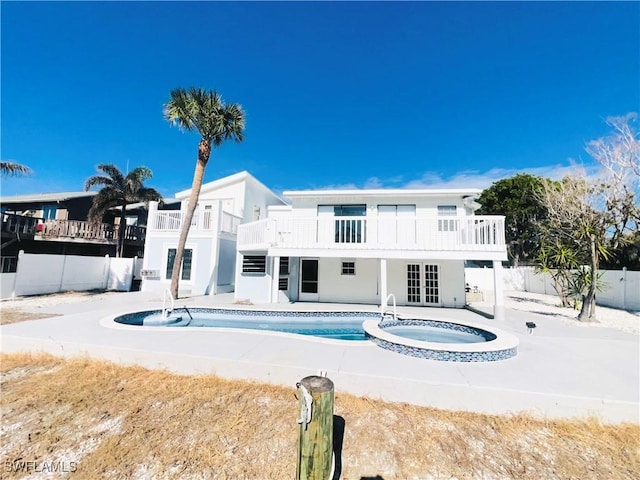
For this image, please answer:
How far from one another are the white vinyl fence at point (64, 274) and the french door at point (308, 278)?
11254 mm

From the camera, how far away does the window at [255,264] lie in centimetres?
1280

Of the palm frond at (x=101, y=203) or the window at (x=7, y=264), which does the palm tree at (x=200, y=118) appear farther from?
the window at (x=7, y=264)

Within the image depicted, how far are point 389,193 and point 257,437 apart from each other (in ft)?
35.6

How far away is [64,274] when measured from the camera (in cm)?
1471

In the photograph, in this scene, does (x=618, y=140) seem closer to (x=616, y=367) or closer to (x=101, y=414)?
(x=616, y=367)

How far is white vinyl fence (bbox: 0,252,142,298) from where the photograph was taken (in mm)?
12766

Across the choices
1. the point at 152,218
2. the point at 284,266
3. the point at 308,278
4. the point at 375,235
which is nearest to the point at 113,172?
the point at 152,218

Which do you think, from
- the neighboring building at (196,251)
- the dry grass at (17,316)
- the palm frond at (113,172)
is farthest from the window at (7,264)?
the dry grass at (17,316)

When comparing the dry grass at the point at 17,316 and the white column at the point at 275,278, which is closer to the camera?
the dry grass at the point at 17,316

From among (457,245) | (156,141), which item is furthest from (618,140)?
(156,141)

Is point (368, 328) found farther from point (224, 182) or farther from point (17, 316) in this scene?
point (224, 182)

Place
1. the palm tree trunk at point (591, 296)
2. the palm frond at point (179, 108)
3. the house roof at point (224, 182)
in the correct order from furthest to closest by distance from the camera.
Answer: the house roof at point (224, 182), the palm frond at point (179, 108), the palm tree trunk at point (591, 296)

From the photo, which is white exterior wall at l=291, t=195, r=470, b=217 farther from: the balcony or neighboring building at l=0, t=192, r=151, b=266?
neighboring building at l=0, t=192, r=151, b=266

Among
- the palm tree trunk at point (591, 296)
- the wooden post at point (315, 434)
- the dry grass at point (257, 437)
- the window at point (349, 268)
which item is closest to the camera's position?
the wooden post at point (315, 434)
